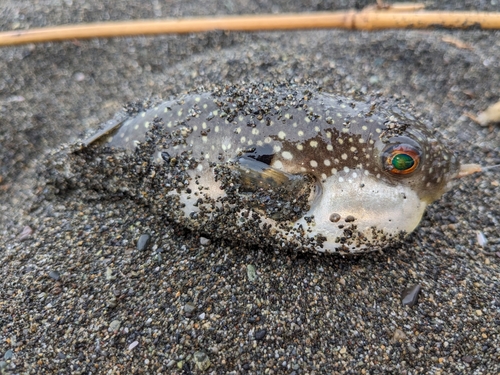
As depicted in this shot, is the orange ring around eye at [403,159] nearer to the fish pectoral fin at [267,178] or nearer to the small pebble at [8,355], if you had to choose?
the fish pectoral fin at [267,178]

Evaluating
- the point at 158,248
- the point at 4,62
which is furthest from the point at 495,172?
the point at 4,62

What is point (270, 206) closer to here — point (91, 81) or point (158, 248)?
point (158, 248)

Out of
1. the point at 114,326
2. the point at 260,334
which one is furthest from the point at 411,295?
the point at 114,326

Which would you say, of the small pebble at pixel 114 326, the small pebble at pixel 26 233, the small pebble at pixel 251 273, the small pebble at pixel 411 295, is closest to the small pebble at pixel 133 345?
the small pebble at pixel 114 326

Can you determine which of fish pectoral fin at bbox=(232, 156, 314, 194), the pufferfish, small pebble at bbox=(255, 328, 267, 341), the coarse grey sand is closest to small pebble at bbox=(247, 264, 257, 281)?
the coarse grey sand

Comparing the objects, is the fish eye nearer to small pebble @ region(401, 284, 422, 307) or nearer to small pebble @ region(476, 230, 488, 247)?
small pebble @ region(401, 284, 422, 307)

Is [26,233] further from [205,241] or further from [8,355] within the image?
[205,241]

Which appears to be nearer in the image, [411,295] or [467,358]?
[467,358]
